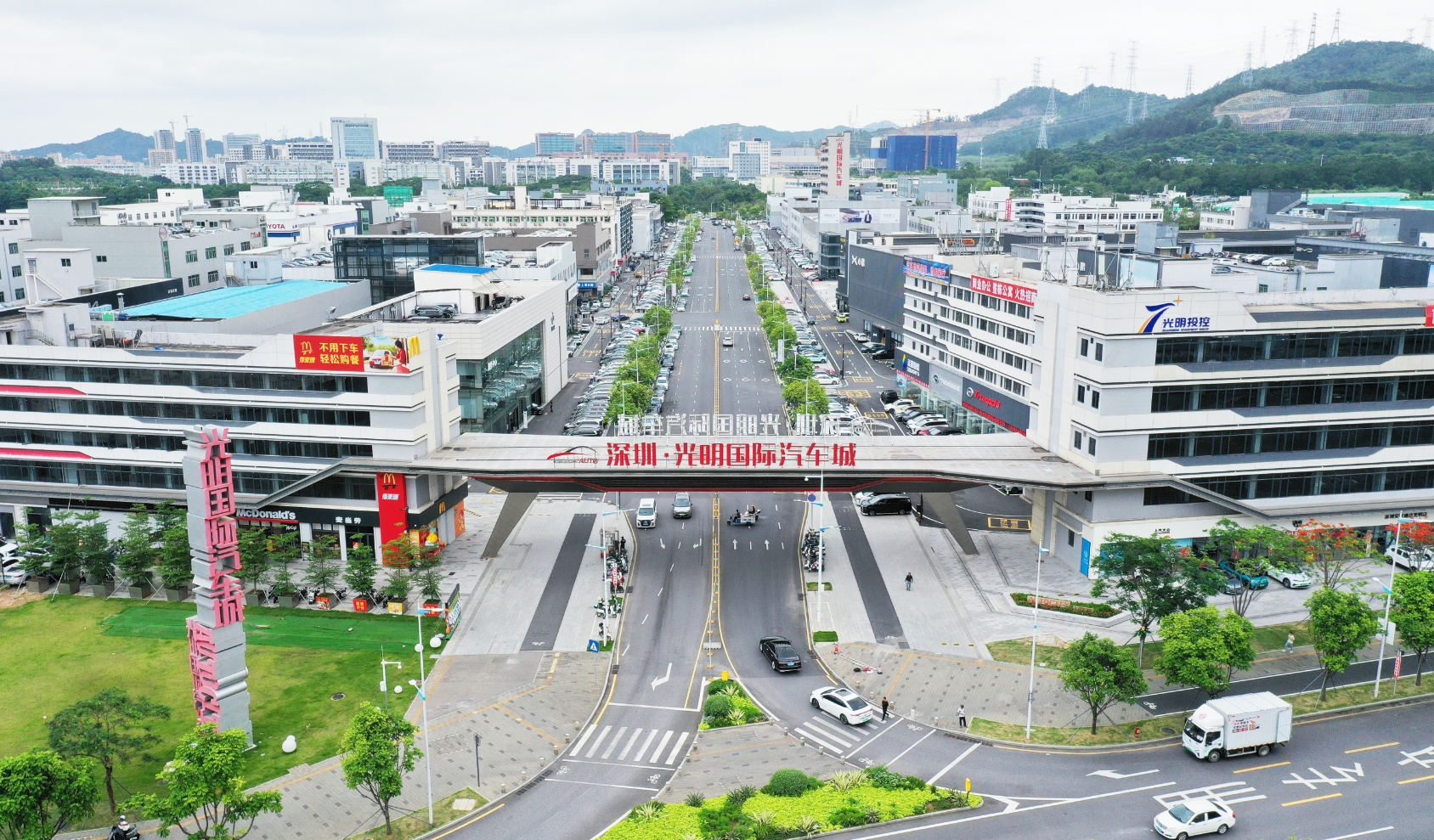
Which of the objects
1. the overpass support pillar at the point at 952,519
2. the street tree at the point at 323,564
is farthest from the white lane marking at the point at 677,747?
the overpass support pillar at the point at 952,519

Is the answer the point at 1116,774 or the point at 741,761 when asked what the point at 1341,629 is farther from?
Result: the point at 741,761

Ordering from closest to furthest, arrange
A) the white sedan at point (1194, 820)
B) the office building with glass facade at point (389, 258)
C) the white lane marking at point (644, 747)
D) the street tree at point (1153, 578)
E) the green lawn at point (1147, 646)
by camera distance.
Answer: the white sedan at point (1194, 820)
the white lane marking at point (644, 747)
the street tree at point (1153, 578)
the green lawn at point (1147, 646)
the office building with glass facade at point (389, 258)

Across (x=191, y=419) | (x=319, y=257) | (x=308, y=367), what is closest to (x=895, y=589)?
(x=308, y=367)

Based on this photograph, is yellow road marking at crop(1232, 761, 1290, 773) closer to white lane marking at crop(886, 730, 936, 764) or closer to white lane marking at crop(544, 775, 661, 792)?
white lane marking at crop(886, 730, 936, 764)

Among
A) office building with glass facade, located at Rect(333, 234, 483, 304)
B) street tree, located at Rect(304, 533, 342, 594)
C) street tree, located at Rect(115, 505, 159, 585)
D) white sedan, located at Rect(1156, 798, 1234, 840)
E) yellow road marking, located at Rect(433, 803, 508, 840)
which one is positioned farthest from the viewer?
office building with glass facade, located at Rect(333, 234, 483, 304)

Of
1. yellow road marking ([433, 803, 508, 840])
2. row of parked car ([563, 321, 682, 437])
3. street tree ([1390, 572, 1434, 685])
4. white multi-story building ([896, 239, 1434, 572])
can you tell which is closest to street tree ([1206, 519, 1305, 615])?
white multi-story building ([896, 239, 1434, 572])

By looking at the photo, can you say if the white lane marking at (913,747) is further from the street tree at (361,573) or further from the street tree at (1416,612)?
the street tree at (361,573)
